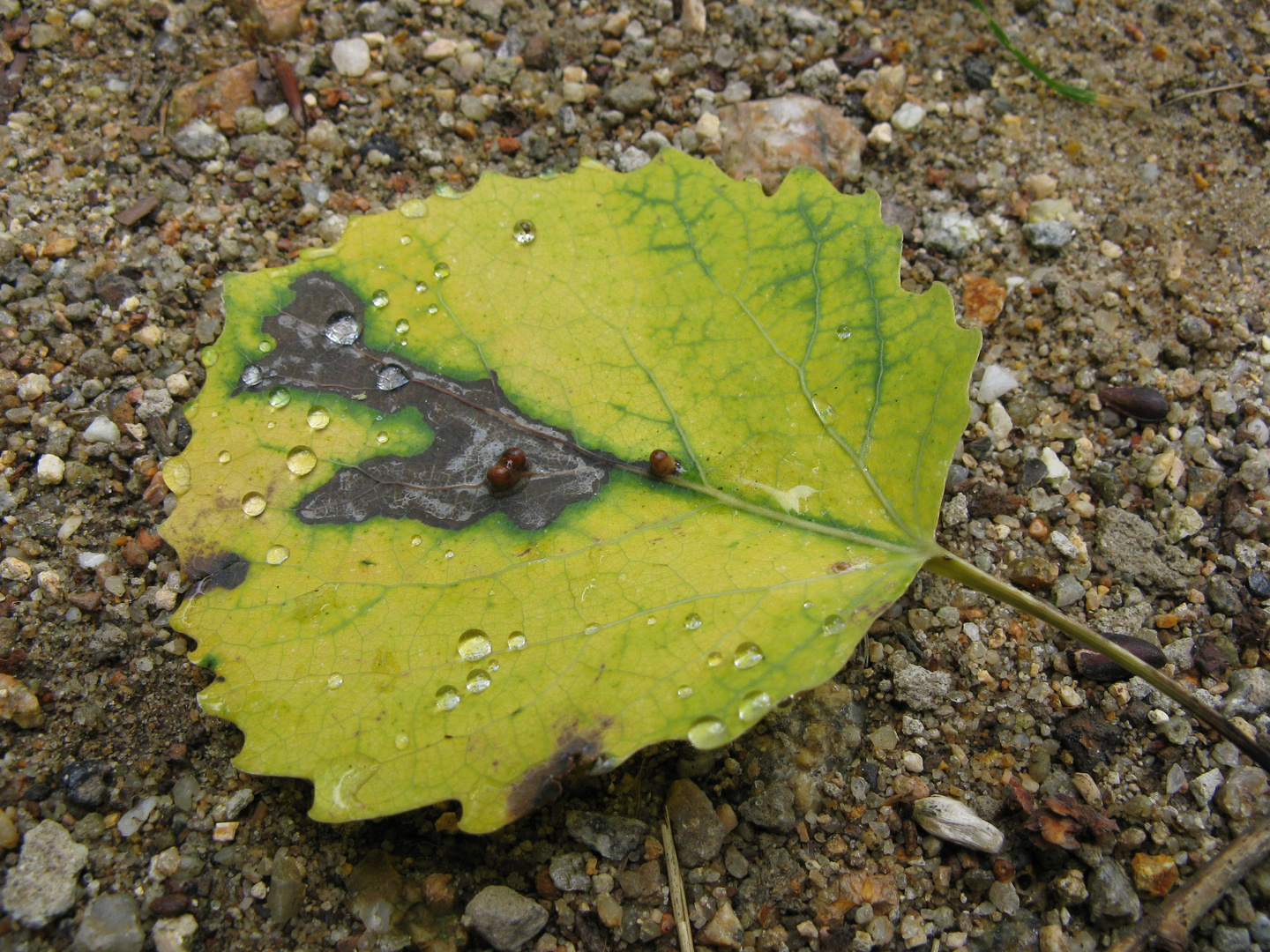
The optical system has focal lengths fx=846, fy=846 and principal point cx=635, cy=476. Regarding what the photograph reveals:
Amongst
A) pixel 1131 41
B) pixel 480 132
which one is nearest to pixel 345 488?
pixel 480 132

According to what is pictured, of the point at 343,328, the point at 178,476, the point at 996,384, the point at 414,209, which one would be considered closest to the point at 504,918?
the point at 178,476

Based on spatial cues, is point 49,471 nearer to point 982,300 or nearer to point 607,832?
point 607,832

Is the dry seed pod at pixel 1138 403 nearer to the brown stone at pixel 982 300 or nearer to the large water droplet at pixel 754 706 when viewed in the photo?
the brown stone at pixel 982 300

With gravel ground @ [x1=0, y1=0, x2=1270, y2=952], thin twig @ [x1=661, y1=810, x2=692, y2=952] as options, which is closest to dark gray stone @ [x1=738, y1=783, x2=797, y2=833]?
gravel ground @ [x1=0, y1=0, x2=1270, y2=952]

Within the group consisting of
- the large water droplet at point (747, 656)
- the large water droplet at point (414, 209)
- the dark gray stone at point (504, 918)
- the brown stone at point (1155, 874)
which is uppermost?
the large water droplet at point (414, 209)

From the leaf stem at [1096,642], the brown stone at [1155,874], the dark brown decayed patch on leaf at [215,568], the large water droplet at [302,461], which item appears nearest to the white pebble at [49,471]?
the dark brown decayed patch on leaf at [215,568]

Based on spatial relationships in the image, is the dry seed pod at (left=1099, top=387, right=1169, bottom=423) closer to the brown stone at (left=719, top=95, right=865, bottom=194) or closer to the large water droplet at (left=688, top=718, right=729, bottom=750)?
the brown stone at (left=719, top=95, right=865, bottom=194)

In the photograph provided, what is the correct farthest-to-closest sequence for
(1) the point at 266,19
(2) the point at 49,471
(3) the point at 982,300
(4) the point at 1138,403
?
(1) the point at 266,19 < (3) the point at 982,300 < (4) the point at 1138,403 < (2) the point at 49,471
